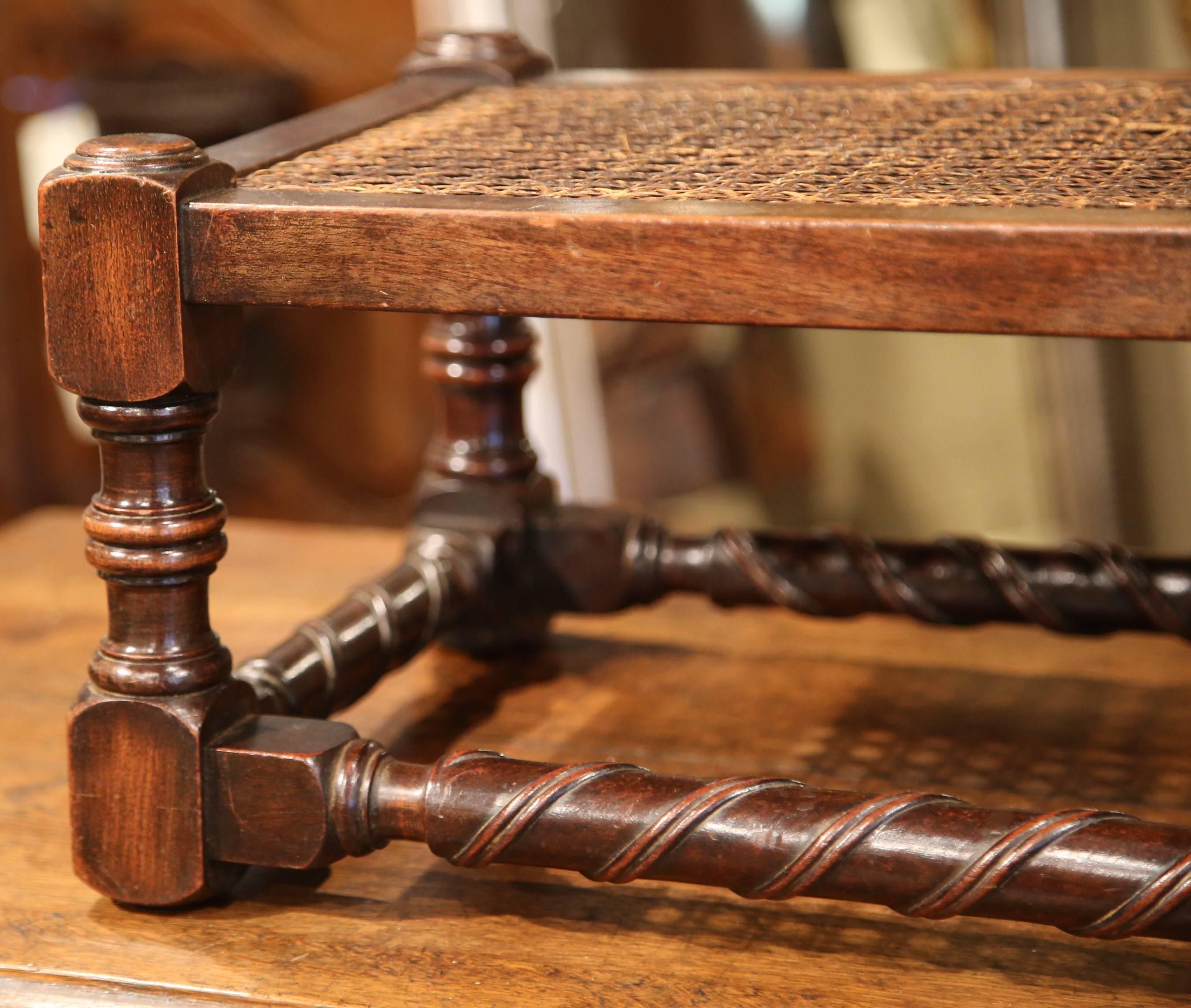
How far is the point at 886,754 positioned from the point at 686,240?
38cm

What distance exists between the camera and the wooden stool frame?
1.70ft

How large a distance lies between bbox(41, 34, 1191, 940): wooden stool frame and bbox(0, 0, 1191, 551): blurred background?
1.14 metres

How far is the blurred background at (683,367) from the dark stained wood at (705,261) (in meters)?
1.18

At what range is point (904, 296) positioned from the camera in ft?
1.70

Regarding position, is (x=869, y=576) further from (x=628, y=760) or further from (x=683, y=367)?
(x=683, y=367)

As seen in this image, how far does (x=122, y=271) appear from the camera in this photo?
0.58 metres

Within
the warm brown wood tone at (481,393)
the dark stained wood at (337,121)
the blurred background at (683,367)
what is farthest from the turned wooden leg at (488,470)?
the blurred background at (683,367)

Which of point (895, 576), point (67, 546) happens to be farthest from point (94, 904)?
point (67, 546)

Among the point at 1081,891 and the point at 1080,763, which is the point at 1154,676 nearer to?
the point at 1080,763

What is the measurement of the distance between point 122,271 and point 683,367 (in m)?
1.34

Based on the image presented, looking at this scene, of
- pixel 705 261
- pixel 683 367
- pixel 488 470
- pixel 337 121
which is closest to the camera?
pixel 705 261

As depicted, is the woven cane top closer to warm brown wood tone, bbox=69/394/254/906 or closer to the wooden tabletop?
warm brown wood tone, bbox=69/394/254/906

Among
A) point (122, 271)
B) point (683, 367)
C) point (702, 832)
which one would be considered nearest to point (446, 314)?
point (122, 271)

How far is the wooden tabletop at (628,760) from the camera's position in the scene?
61cm
